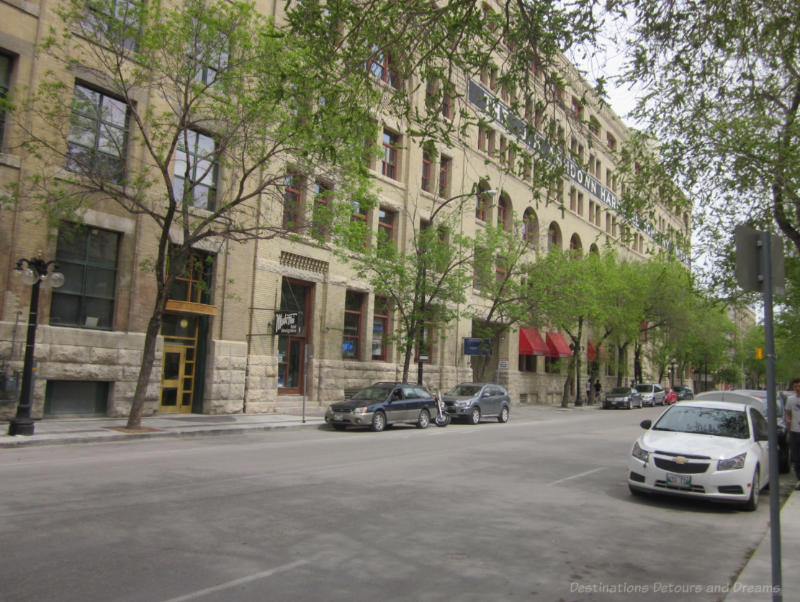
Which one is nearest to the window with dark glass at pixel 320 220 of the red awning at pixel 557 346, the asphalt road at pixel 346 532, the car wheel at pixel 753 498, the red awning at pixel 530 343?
the asphalt road at pixel 346 532

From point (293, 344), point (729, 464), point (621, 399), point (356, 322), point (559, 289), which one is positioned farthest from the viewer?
point (621, 399)

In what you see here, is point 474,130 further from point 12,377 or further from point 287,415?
point 12,377

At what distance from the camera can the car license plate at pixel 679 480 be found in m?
8.54

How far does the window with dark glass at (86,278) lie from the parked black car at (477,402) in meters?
12.7

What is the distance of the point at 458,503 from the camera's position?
8.45 m

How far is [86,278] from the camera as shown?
737 inches

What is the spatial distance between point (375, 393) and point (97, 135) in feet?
38.4

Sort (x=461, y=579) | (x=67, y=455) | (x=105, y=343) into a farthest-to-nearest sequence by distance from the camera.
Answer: (x=105, y=343)
(x=67, y=455)
(x=461, y=579)

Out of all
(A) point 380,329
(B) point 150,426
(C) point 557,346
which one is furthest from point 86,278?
(C) point 557,346

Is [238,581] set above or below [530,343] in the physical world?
below

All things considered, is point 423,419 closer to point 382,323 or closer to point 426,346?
point 382,323

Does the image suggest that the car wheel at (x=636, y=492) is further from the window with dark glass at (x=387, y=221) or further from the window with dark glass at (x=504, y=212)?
the window with dark glass at (x=504, y=212)

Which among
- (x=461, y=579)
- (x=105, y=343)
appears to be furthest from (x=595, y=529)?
(x=105, y=343)

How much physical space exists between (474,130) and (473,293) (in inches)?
354
